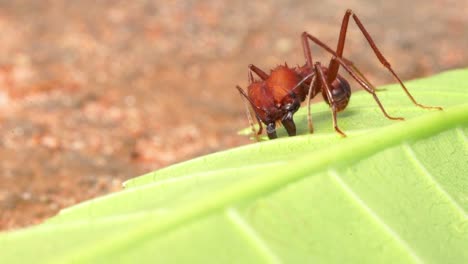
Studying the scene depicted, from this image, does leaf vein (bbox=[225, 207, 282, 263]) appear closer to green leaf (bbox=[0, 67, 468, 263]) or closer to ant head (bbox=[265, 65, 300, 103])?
green leaf (bbox=[0, 67, 468, 263])

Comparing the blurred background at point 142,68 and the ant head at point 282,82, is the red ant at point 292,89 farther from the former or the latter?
the blurred background at point 142,68

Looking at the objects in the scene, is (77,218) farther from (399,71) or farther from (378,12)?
(378,12)

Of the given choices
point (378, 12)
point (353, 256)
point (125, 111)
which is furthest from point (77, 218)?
point (378, 12)

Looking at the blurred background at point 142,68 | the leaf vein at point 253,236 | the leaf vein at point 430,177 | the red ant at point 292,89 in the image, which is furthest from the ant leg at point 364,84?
the blurred background at point 142,68

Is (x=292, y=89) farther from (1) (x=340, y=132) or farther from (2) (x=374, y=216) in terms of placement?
(2) (x=374, y=216)

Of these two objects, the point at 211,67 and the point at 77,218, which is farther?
the point at 211,67

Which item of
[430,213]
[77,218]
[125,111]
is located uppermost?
[125,111]

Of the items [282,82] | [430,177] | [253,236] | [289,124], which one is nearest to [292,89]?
[282,82]
